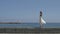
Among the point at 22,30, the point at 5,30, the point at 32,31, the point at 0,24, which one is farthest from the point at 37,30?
the point at 0,24

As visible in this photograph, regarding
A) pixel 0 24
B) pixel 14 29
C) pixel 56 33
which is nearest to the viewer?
pixel 56 33

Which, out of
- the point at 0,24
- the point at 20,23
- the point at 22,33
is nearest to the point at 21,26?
the point at 20,23

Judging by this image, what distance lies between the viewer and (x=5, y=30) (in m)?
11.4

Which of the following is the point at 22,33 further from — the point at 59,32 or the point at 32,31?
the point at 59,32

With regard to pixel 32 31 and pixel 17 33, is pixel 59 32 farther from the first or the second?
pixel 17 33

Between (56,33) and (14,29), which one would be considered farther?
(14,29)

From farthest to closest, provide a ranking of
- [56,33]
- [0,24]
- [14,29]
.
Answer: [0,24]
[14,29]
[56,33]

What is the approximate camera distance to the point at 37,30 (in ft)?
37.0

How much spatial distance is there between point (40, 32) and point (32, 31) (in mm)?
631

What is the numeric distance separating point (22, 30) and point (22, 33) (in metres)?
0.44

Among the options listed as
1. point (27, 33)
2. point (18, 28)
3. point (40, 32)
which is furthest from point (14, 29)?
point (40, 32)

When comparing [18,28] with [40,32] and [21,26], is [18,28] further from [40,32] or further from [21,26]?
[40,32]

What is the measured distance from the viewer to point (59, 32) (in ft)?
35.7

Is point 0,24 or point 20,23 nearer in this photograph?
point 20,23
